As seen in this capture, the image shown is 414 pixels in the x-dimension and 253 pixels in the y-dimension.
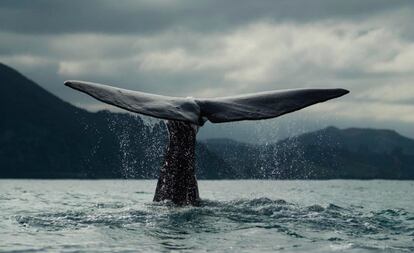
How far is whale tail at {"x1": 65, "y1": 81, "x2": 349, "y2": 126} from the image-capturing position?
10.3 metres

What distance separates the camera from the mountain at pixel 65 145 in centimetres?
12838

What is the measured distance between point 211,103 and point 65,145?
135068 millimetres

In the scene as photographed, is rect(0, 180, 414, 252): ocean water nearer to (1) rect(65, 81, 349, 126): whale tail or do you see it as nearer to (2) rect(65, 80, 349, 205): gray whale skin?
(2) rect(65, 80, 349, 205): gray whale skin

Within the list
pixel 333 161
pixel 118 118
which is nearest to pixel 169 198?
pixel 118 118

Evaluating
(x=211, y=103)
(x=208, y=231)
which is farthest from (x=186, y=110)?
(x=208, y=231)

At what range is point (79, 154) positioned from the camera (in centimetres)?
14338

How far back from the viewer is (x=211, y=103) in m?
11.9

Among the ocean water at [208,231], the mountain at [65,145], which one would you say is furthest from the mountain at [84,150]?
the ocean water at [208,231]

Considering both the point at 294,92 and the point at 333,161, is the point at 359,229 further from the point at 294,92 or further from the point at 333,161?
the point at 333,161

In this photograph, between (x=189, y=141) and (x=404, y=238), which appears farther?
(x=189, y=141)

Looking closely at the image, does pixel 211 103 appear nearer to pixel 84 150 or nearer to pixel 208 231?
pixel 208 231

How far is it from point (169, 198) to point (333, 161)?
18743 cm

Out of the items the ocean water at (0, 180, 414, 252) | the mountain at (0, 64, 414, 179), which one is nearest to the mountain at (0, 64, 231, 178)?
the mountain at (0, 64, 414, 179)

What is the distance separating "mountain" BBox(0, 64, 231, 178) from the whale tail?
103 m
